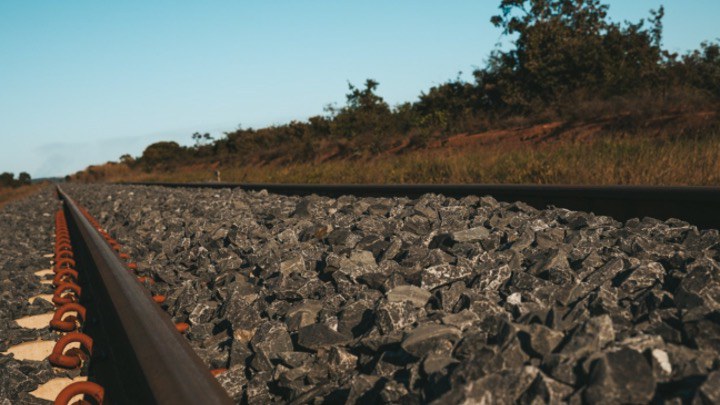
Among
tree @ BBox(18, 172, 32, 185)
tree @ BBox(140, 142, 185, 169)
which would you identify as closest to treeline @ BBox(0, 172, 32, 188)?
tree @ BBox(18, 172, 32, 185)

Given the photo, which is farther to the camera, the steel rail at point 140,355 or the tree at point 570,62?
the tree at point 570,62

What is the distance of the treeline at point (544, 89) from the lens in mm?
16641

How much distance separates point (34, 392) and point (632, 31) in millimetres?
23288

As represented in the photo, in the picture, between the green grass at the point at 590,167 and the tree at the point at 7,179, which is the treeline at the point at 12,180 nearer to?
the tree at the point at 7,179

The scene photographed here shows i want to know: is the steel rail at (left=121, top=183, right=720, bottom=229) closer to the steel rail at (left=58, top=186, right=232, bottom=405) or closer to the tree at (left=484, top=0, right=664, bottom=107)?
the steel rail at (left=58, top=186, right=232, bottom=405)

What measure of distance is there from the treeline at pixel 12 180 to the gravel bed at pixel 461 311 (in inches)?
3044

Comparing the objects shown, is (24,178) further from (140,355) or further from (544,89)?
(140,355)

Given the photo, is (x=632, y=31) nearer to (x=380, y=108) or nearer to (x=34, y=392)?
(x=380, y=108)

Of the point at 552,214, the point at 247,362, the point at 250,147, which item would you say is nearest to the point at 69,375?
the point at 247,362

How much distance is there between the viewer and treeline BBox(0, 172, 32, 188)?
7094cm

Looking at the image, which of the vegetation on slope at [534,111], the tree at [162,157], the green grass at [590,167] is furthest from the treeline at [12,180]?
the green grass at [590,167]

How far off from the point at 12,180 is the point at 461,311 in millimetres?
85173

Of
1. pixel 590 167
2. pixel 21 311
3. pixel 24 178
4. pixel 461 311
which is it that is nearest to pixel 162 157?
pixel 24 178

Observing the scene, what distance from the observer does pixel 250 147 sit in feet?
115
